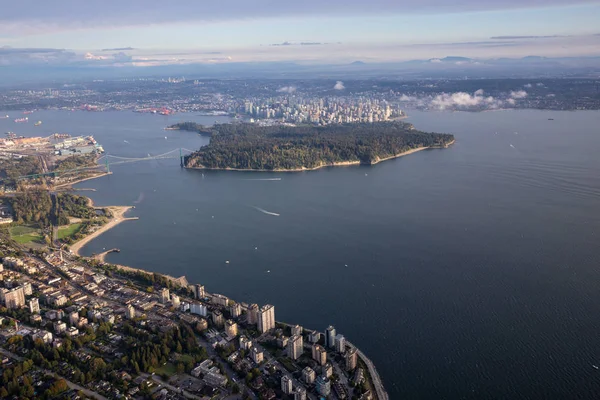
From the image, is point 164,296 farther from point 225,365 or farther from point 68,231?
point 68,231

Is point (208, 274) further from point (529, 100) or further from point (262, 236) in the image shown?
point (529, 100)

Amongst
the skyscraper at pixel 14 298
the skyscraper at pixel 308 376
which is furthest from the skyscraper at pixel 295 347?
the skyscraper at pixel 14 298

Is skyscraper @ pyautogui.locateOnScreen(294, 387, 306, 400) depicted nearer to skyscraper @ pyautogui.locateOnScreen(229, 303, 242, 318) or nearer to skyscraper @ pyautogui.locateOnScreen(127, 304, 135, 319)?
skyscraper @ pyautogui.locateOnScreen(229, 303, 242, 318)

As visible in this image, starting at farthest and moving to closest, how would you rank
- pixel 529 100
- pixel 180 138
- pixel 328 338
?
1. pixel 529 100
2. pixel 180 138
3. pixel 328 338

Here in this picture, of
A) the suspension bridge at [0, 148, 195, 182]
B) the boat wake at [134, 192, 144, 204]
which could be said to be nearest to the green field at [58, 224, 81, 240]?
the boat wake at [134, 192, 144, 204]

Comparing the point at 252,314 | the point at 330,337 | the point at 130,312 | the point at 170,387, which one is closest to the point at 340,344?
the point at 330,337

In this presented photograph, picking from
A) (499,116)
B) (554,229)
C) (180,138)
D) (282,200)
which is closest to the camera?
(554,229)

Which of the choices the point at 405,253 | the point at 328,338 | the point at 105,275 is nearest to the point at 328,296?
the point at 328,338
